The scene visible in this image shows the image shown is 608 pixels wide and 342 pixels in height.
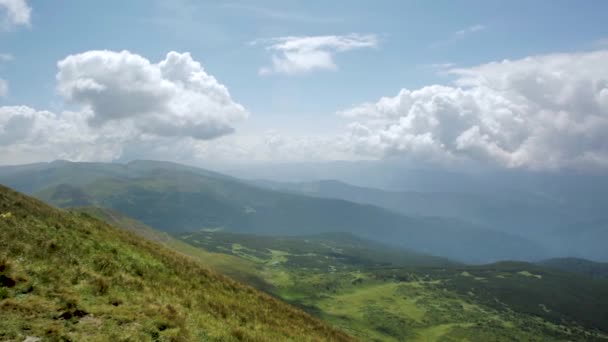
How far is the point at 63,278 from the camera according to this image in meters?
18.3

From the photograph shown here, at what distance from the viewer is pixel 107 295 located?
1802cm

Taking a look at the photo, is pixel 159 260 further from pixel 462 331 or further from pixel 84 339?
pixel 462 331

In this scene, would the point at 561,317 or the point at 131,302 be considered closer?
the point at 131,302

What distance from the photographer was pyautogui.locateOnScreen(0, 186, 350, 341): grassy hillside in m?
14.5

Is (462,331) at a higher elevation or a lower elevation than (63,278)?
lower

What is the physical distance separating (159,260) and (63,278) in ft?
41.0

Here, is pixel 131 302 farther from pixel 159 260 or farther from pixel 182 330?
pixel 159 260

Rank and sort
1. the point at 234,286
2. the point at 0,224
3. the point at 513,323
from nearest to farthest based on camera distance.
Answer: the point at 0,224
the point at 234,286
the point at 513,323

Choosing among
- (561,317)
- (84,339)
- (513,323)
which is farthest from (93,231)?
(561,317)

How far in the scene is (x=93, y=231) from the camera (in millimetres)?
31531

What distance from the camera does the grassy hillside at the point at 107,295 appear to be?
1445 centimetres

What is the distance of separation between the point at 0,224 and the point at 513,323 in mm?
193757

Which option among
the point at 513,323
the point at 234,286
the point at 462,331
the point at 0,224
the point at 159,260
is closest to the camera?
the point at 0,224

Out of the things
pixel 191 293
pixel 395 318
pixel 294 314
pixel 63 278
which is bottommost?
pixel 395 318
